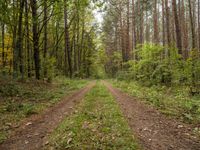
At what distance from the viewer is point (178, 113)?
706 cm

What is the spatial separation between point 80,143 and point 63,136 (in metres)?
0.61

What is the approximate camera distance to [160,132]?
5.14 m

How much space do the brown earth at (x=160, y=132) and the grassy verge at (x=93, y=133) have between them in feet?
1.00

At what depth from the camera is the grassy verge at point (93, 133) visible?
4.22 meters

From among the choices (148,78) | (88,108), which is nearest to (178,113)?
(88,108)

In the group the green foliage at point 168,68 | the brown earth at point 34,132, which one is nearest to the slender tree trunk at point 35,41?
the green foliage at point 168,68

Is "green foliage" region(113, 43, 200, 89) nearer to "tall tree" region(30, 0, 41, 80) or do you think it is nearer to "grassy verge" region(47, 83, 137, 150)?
"grassy verge" region(47, 83, 137, 150)

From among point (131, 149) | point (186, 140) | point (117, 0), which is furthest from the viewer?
point (117, 0)

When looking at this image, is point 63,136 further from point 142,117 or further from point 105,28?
point 105,28

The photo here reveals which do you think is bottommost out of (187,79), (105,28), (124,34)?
(187,79)

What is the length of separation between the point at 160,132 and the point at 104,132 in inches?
58.8

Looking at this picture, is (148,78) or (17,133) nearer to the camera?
(17,133)

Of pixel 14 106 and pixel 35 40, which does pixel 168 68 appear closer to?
pixel 35 40

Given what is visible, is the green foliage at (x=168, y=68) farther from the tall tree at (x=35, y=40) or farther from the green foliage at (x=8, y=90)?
the green foliage at (x=8, y=90)
